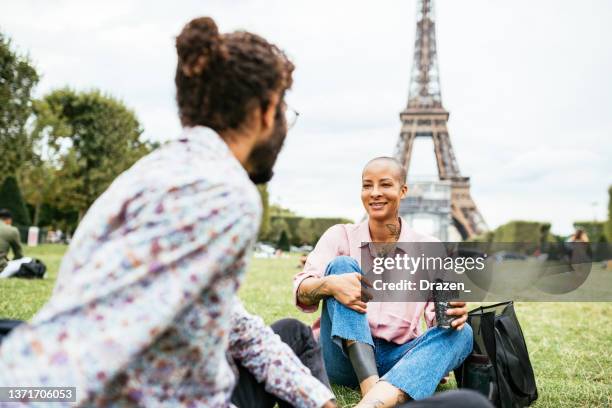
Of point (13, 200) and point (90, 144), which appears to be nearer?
point (13, 200)

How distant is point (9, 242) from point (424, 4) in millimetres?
46703

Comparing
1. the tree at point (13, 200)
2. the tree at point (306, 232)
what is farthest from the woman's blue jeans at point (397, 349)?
the tree at point (306, 232)

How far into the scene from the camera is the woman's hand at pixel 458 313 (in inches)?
98.1

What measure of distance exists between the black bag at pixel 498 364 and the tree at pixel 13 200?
25.8 m

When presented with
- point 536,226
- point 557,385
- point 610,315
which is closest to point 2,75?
point 610,315

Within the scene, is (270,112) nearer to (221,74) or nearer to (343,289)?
(221,74)

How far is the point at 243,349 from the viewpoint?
169 cm

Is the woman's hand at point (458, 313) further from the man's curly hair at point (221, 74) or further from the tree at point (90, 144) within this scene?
the tree at point (90, 144)

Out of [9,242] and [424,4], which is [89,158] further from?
[424,4]

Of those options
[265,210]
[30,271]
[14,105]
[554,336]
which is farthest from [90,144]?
[554,336]

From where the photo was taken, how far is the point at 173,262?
3.47ft

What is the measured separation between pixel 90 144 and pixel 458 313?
30764 mm

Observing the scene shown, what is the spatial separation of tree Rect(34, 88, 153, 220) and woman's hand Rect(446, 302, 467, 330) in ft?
95.9

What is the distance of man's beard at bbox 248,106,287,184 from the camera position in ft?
4.64
